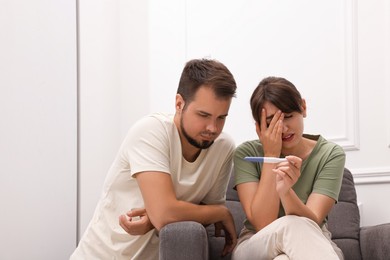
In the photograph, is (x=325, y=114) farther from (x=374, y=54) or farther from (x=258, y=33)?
(x=258, y=33)

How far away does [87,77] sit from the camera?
3418 mm

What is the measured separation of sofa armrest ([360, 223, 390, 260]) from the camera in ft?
7.35

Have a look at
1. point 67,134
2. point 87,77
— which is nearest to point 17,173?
point 67,134

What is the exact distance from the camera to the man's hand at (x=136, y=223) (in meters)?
1.95

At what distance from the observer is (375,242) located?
232 centimetres

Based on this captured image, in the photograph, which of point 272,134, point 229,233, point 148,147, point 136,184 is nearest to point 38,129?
point 136,184

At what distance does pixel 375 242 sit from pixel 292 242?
0.71 metres

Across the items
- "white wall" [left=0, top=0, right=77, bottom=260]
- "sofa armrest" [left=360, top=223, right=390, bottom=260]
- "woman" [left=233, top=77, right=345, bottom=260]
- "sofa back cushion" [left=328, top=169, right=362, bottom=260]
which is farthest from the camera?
"white wall" [left=0, top=0, right=77, bottom=260]

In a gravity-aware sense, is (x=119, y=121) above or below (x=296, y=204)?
above

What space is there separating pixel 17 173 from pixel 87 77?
0.75m

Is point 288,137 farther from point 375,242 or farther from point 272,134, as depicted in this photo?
point 375,242

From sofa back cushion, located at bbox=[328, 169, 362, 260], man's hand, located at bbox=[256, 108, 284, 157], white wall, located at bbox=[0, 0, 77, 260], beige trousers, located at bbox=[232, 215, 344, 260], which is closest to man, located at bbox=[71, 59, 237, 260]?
man's hand, located at bbox=[256, 108, 284, 157]

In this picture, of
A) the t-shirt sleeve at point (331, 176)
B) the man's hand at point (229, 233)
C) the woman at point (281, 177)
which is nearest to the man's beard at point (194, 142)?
the woman at point (281, 177)

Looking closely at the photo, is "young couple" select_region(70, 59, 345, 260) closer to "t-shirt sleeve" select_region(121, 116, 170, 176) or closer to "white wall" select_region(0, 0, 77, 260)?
"t-shirt sleeve" select_region(121, 116, 170, 176)
